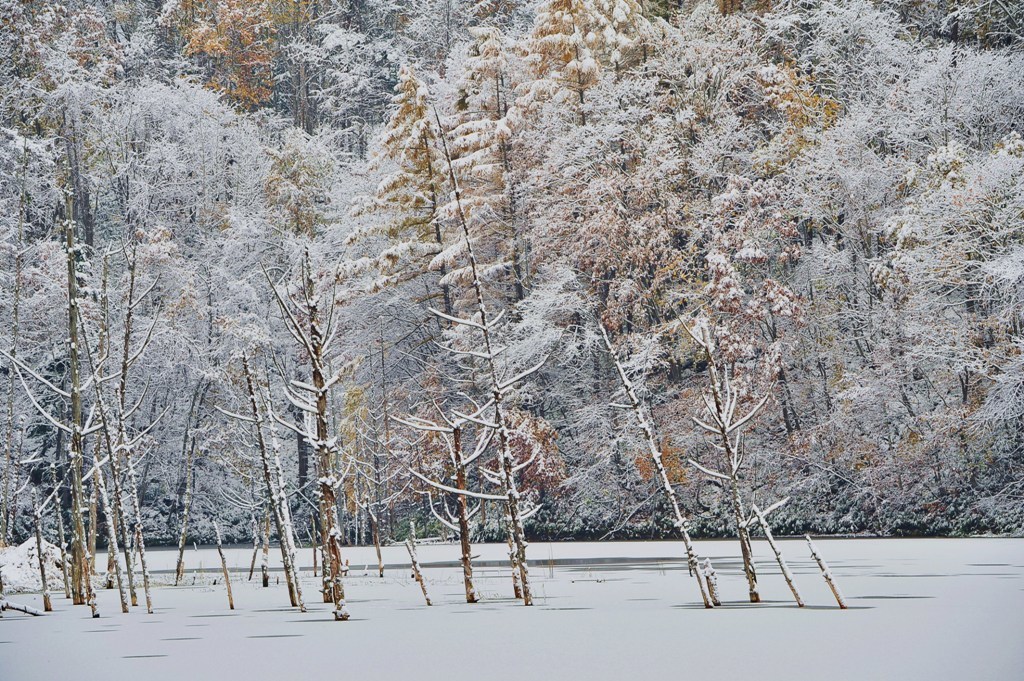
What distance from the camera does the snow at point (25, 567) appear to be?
2080 centimetres

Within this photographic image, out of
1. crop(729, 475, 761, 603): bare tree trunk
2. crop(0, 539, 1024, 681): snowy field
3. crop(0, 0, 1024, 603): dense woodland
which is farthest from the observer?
crop(0, 0, 1024, 603): dense woodland

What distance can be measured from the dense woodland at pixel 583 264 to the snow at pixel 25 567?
224cm

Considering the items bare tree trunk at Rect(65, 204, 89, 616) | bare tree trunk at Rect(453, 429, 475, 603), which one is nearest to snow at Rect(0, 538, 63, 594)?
bare tree trunk at Rect(65, 204, 89, 616)

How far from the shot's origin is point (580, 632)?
11.3 metres

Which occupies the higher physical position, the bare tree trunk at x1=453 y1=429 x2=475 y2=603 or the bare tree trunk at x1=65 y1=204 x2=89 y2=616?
the bare tree trunk at x1=65 y1=204 x2=89 y2=616

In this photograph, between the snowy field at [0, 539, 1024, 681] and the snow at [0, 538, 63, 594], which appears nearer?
the snowy field at [0, 539, 1024, 681]

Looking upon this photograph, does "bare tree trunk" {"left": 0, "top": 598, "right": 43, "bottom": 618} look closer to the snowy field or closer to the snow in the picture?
the snowy field

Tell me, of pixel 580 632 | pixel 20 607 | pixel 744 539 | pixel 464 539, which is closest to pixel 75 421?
pixel 20 607

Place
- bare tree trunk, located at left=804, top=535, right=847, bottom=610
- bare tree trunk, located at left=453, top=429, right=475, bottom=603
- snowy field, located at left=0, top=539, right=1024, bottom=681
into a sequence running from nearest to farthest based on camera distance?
snowy field, located at left=0, top=539, right=1024, bottom=681 → bare tree trunk, located at left=804, top=535, right=847, bottom=610 → bare tree trunk, located at left=453, top=429, right=475, bottom=603

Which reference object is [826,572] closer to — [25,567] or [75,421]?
[75,421]

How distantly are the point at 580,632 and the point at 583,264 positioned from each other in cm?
2333

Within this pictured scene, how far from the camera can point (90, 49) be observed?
151 ft

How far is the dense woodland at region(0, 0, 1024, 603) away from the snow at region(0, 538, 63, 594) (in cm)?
224

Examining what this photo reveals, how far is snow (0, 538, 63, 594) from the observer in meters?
20.8
